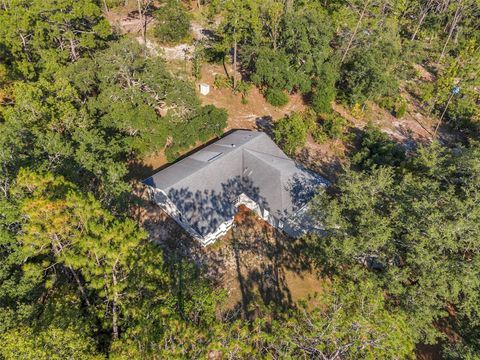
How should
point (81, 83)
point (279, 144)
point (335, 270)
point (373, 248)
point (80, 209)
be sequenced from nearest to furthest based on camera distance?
point (80, 209), point (373, 248), point (335, 270), point (81, 83), point (279, 144)

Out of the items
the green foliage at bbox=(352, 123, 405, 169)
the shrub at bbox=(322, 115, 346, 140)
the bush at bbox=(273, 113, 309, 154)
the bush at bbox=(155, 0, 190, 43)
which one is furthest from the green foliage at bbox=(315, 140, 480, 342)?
the bush at bbox=(155, 0, 190, 43)

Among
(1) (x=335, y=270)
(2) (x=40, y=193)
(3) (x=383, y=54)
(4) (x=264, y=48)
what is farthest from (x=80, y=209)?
(3) (x=383, y=54)

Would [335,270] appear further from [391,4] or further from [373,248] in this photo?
[391,4]

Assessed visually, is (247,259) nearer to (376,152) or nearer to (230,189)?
(230,189)

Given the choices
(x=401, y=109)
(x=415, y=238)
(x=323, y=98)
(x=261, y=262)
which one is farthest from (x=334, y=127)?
(x=415, y=238)

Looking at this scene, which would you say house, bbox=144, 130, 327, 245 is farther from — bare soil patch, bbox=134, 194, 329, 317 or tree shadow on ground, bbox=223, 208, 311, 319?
tree shadow on ground, bbox=223, 208, 311, 319

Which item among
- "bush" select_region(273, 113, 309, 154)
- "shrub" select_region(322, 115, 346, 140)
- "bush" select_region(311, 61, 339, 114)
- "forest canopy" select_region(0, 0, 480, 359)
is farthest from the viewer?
"bush" select_region(311, 61, 339, 114)
